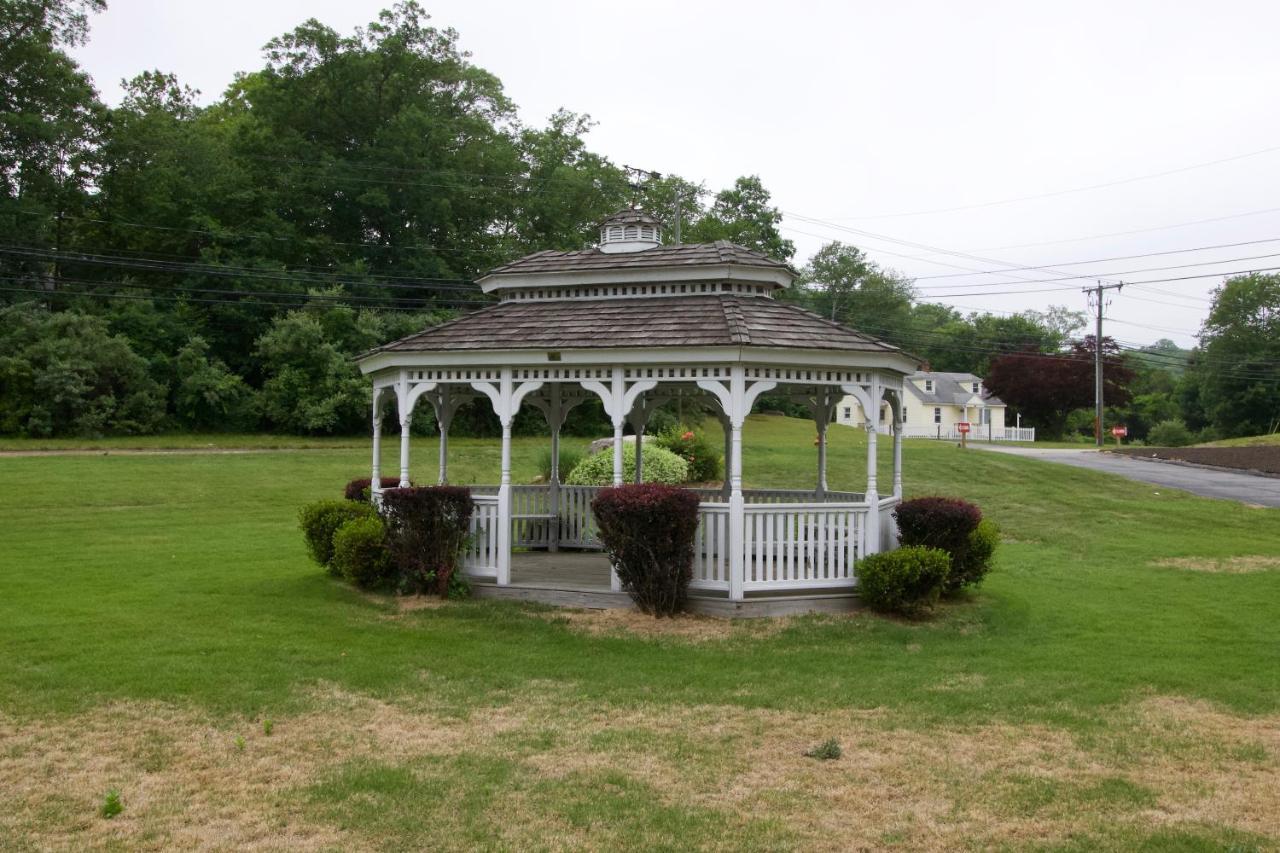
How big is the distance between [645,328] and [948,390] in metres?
68.2

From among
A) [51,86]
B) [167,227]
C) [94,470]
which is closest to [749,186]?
[167,227]

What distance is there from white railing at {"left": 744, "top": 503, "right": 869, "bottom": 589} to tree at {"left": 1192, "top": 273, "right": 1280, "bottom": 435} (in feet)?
217

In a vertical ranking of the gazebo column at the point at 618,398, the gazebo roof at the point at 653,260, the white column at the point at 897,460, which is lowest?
the white column at the point at 897,460

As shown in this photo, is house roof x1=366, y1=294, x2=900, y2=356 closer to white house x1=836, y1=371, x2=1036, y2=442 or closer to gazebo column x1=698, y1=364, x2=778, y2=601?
gazebo column x1=698, y1=364, x2=778, y2=601

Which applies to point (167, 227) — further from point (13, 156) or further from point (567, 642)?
point (567, 642)

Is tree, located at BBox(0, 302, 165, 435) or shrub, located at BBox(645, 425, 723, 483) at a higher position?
tree, located at BBox(0, 302, 165, 435)

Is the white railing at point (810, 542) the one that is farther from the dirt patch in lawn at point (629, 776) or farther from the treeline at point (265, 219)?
the treeline at point (265, 219)

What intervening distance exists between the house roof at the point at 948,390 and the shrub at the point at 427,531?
6525 cm

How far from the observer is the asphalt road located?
1049 inches

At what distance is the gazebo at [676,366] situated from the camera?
1120cm

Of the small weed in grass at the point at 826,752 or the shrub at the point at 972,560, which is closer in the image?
the small weed in grass at the point at 826,752

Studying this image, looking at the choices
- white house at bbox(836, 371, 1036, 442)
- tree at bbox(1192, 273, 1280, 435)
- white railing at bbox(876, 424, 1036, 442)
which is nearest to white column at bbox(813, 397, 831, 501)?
white railing at bbox(876, 424, 1036, 442)

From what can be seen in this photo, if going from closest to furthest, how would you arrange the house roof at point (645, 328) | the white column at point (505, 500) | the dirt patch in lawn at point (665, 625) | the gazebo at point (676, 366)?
1. the dirt patch in lawn at point (665, 625)
2. the gazebo at point (676, 366)
3. the house roof at point (645, 328)
4. the white column at point (505, 500)

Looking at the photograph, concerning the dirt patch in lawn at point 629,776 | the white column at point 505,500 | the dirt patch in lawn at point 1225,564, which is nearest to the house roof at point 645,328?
the white column at point 505,500
